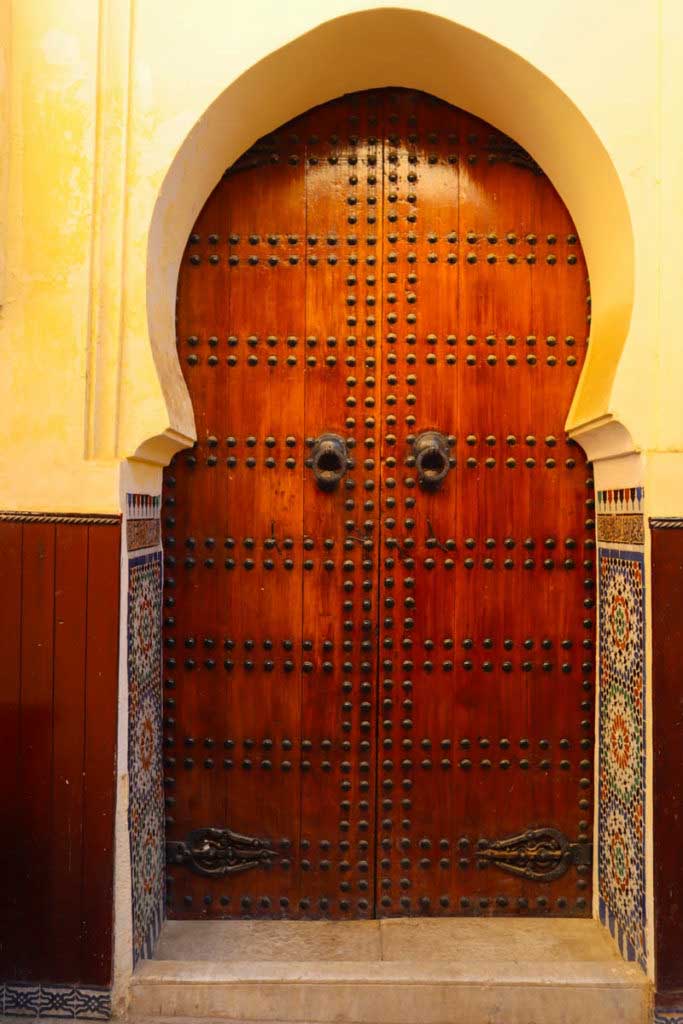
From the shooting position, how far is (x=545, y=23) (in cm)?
263

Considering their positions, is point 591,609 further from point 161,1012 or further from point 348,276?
point 161,1012

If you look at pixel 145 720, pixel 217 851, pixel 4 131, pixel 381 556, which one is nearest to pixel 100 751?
pixel 145 720

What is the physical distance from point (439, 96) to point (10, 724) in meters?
2.48

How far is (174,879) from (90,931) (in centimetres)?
45

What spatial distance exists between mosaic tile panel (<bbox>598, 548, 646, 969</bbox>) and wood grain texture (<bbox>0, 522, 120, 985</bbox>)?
1.55m

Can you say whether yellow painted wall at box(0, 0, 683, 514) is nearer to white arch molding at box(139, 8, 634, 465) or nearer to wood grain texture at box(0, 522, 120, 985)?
white arch molding at box(139, 8, 634, 465)

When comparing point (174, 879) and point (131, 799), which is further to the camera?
point (174, 879)

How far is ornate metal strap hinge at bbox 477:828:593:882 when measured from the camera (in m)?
2.95

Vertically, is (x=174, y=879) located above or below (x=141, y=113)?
below

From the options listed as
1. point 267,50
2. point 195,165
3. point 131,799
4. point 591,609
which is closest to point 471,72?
point 267,50

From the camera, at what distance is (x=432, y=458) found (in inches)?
116

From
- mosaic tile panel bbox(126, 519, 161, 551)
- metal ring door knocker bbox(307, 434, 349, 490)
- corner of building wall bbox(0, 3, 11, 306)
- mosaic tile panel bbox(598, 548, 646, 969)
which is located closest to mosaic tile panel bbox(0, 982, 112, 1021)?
mosaic tile panel bbox(126, 519, 161, 551)

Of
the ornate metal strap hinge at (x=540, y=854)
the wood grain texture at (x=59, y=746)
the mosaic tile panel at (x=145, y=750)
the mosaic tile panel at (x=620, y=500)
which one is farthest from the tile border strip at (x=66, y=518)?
the ornate metal strap hinge at (x=540, y=854)

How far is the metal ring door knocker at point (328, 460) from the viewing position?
2.94 meters
